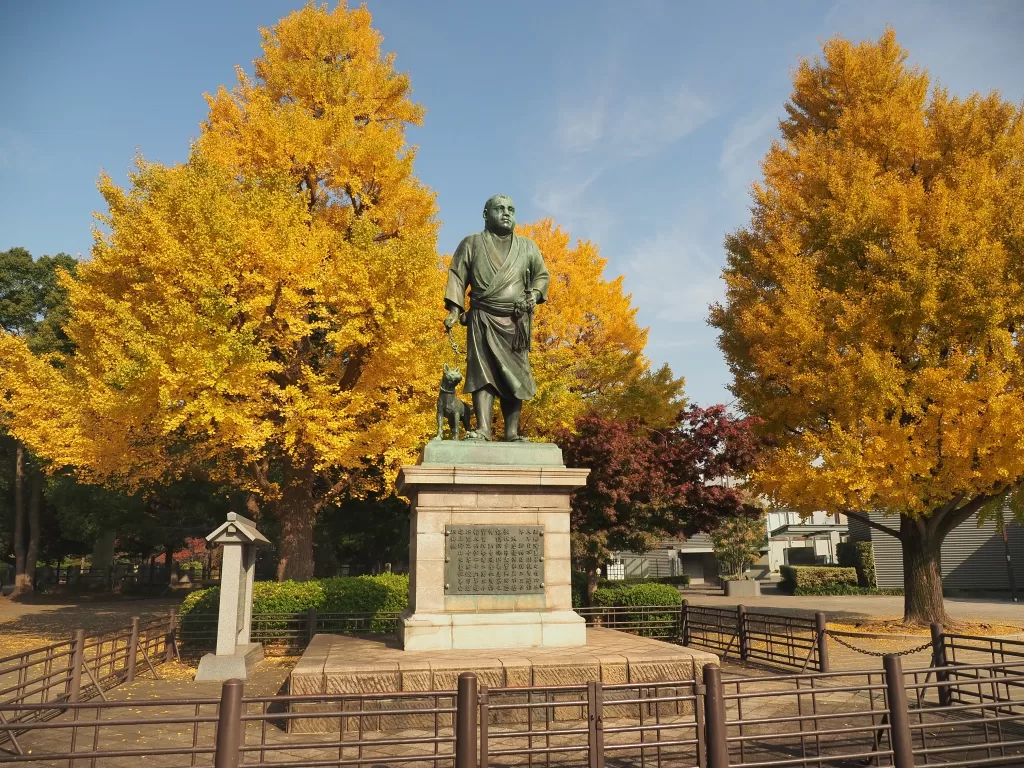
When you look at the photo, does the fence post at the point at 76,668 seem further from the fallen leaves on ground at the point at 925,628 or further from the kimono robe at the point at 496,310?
the fallen leaves on ground at the point at 925,628

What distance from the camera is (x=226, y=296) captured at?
46.2ft

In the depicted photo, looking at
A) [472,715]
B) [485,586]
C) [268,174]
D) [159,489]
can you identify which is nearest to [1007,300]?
[485,586]

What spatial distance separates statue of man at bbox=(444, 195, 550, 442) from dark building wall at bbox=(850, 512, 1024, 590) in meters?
26.2

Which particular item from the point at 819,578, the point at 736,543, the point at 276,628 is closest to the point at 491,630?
the point at 276,628

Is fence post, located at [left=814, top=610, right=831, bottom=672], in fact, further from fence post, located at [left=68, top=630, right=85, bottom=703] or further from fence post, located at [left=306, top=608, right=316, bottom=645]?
fence post, located at [left=68, top=630, right=85, bottom=703]

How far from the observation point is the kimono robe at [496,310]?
9516 millimetres

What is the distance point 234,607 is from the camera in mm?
11562

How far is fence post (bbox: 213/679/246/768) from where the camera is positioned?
448 centimetres

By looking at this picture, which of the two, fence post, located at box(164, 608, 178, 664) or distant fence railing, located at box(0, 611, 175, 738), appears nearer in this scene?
distant fence railing, located at box(0, 611, 175, 738)

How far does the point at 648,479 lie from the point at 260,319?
982cm

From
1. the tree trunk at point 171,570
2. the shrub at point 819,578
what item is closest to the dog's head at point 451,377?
the shrub at point 819,578

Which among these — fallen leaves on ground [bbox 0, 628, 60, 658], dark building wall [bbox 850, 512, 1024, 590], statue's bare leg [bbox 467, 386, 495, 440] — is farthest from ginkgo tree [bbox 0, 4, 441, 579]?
dark building wall [bbox 850, 512, 1024, 590]

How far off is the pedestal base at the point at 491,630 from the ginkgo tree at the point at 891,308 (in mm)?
8621

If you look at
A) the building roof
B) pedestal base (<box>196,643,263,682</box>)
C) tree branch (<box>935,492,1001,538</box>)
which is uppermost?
tree branch (<box>935,492,1001,538</box>)
